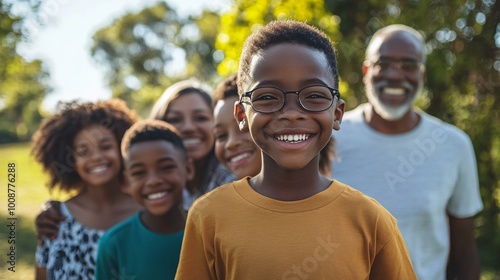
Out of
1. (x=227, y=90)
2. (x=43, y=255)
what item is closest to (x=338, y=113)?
(x=227, y=90)

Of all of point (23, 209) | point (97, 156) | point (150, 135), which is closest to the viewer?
point (150, 135)

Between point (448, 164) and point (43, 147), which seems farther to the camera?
point (43, 147)

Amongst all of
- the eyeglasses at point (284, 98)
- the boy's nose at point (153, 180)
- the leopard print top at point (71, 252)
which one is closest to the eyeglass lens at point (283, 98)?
the eyeglasses at point (284, 98)

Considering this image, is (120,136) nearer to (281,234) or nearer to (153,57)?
(281,234)

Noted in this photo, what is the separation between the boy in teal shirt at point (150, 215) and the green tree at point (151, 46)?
3286 centimetres

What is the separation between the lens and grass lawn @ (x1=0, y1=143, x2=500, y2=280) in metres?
4.00

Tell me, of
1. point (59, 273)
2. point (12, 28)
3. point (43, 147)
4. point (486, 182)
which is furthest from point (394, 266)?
point (12, 28)

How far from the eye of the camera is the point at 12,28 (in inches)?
233

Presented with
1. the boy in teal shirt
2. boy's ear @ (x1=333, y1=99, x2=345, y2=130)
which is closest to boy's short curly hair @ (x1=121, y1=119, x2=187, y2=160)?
the boy in teal shirt

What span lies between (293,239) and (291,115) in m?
0.38

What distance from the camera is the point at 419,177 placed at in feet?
9.98

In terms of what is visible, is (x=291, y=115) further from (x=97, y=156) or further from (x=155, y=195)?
(x=97, y=156)

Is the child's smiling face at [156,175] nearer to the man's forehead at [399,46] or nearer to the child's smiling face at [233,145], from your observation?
the child's smiling face at [233,145]

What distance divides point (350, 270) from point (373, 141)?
1.50 meters
